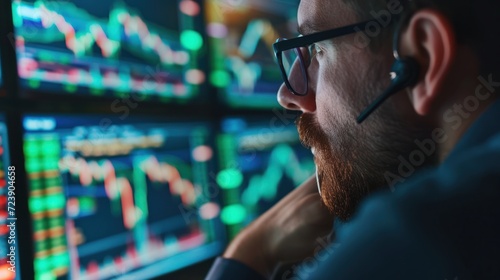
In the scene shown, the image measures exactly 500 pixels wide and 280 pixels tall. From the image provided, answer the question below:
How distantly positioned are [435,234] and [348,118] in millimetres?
281

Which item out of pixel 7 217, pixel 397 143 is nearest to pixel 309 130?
pixel 397 143

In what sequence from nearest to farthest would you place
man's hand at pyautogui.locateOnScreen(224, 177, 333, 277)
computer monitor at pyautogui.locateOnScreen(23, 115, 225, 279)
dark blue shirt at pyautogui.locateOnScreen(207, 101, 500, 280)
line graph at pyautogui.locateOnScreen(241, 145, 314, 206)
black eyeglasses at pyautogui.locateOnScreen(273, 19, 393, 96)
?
dark blue shirt at pyautogui.locateOnScreen(207, 101, 500, 280) → black eyeglasses at pyautogui.locateOnScreen(273, 19, 393, 96) → man's hand at pyautogui.locateOnScreen(224, 177, 333, 277) → computer monitor at pyautogui.locateOnScreen(23, 115, 225, 279) → line graph at pyautogui.locateOnScreen(241, 145, 314, 206)

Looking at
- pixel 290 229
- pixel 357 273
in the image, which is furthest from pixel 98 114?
pixel 357 273

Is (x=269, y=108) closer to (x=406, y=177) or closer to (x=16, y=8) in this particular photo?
(x=16, y=8)

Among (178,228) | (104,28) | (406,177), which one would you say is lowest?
(178,228)

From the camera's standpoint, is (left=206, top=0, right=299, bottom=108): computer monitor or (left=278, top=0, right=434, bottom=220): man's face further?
(left=206, top=0, right=299, bottom=108): computer monitor

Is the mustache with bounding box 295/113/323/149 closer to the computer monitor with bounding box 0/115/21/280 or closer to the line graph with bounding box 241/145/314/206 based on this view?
the computer monitor with bounding box 0/115/21/280

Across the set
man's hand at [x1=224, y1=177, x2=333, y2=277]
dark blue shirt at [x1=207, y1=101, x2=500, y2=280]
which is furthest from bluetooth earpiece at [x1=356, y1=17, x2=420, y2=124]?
man's hand at [x1=224, y1=177, x2=333, y2=277]

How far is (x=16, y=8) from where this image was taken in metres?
1.00

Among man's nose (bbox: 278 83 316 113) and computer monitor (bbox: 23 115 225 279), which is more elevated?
man's nose (bbox: 278 83 316 113)

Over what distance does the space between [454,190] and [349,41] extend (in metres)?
0.28

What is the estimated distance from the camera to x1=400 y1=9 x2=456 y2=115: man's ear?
21.8 inches

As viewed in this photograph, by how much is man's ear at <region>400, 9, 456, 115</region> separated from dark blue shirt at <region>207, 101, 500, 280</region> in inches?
4.8

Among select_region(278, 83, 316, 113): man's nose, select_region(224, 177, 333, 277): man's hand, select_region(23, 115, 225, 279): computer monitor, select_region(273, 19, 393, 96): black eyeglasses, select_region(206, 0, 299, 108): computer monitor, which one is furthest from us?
select_region(206, 0, 299, 108): computer monitor
